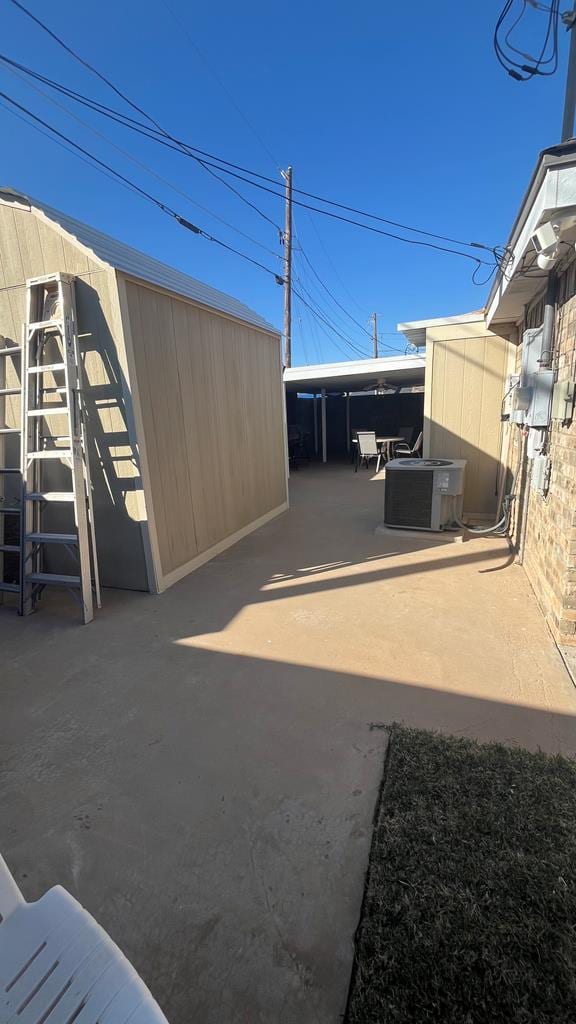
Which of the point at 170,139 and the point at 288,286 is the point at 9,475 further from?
the point at 288,286

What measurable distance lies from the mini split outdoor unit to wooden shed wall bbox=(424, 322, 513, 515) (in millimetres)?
654

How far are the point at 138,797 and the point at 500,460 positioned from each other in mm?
5109

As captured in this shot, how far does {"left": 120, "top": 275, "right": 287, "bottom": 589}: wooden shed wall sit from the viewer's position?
3.54 metres

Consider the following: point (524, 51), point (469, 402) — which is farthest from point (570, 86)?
point (469, 402)

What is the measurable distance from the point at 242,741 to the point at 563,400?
8.38ft

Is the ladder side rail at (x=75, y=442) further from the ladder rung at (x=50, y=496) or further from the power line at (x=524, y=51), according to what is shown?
the power line at (x=524, y=51)

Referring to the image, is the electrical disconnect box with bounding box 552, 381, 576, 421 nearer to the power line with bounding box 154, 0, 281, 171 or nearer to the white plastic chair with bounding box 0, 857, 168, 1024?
the white plastic chair with bounding box 0, 857, 168, 1024

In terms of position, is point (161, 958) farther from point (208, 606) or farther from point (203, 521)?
point (203, 521)

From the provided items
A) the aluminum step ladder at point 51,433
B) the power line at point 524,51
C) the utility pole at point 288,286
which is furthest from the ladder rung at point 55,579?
the utility pole at point 288,286

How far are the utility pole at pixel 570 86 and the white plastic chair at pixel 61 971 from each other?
3916 millimetres

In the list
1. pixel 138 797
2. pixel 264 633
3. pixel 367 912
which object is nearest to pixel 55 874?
pixel 138 797

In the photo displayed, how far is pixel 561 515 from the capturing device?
8.76ft

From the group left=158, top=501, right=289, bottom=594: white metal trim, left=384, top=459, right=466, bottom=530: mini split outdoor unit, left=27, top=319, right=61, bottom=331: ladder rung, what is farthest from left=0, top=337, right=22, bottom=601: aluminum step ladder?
left=384, top=459, right=466, bottom=530: mini split outdoor unit

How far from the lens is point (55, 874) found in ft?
4.38
